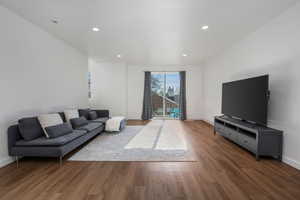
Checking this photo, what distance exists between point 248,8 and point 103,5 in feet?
8.27

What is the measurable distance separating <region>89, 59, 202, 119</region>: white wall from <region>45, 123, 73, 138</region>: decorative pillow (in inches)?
160

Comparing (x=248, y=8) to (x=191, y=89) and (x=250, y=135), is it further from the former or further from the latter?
(x=191, y=89)

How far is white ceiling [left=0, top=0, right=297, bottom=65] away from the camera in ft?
8.06

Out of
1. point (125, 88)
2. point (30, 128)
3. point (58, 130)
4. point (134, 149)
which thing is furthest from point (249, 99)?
point (125, 88)

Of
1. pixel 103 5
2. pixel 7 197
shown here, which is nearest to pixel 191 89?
pixel 103 5

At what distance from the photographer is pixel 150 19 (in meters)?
2.93

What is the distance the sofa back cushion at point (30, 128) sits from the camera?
2.72m

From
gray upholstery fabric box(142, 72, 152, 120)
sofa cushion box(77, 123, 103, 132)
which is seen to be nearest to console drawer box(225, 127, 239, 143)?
sofa cushion box(77, 123, 103, 132)

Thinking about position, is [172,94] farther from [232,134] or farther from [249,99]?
[249,99]

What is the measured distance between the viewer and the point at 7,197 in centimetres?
183

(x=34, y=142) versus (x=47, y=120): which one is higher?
(x=47, y=120)

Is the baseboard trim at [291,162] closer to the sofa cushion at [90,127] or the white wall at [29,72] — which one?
the sofa cushion at [90,127]

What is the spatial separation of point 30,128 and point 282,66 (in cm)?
497

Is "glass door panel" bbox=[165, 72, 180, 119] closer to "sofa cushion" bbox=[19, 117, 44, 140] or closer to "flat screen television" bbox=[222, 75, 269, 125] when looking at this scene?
"flat screen television" bbox=[222, 75, 269, 125]
